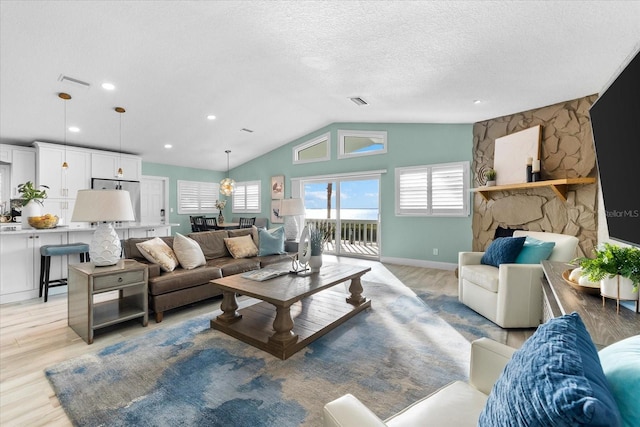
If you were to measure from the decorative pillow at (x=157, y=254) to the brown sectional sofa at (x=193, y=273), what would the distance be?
0.21 feet

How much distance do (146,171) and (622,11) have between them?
8.76 meters

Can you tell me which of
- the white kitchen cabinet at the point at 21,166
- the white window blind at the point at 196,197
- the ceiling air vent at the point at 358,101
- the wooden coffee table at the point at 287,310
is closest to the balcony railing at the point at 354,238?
the ceiling air vent at the point at 358,101

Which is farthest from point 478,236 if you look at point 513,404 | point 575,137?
point 513,404

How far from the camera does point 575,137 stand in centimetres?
392

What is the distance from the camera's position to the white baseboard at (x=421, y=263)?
5379 millimetres

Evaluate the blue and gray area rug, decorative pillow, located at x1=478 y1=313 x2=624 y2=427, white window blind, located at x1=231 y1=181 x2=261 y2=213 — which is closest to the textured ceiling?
decorative pillow, located at x1=478 y1=313 x2=624 y2=427

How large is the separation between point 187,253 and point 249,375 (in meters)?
1.94

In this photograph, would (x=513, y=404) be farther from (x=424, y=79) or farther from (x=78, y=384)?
(x=424, y=79)

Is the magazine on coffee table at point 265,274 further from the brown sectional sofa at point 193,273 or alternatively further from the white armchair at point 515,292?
the white armchair at point 515,292

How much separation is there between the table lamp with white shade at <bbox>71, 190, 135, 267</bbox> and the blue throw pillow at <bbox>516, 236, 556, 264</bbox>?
3.83 meters

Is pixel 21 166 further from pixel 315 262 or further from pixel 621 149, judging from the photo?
pixel 621 149

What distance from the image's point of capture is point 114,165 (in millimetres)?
6520

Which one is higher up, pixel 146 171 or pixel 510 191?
pixel 146 171

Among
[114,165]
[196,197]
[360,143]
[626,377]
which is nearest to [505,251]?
[626,377]
